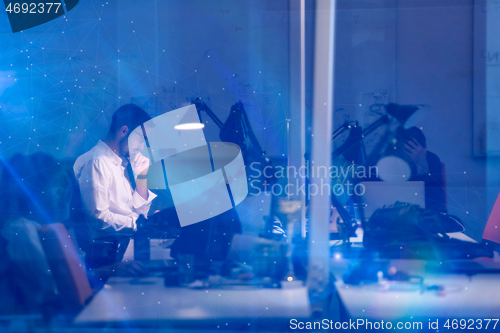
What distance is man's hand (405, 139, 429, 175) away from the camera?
172cm

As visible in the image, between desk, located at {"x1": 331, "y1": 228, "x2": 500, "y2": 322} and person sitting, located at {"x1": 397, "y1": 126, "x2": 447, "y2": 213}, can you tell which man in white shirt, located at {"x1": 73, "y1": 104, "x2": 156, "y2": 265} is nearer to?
desk, located at {"x1": 331, "y1": 228, "x2": 500, "y2": 322}

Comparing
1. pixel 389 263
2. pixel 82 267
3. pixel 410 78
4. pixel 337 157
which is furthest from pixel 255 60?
pixel 82 267

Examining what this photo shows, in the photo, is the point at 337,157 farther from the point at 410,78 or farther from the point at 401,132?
the point at 410,78

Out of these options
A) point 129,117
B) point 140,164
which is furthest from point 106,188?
point 129,117

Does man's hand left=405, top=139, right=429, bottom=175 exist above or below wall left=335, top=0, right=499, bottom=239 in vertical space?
below

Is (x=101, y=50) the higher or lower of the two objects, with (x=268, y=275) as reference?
higher

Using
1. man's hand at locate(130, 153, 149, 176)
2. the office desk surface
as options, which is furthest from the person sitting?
man's hand at locate(130, 153, 149, 176)

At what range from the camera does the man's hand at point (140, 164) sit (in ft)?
5.88

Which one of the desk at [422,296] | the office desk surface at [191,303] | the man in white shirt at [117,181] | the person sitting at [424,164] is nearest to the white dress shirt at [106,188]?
the man in white shirt at [117,181]

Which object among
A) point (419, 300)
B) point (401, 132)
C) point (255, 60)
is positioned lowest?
point (419, 300)

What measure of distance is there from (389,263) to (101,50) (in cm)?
185

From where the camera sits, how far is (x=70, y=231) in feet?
6.05

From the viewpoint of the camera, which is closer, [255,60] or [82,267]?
[255,60]

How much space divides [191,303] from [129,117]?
1.03m
